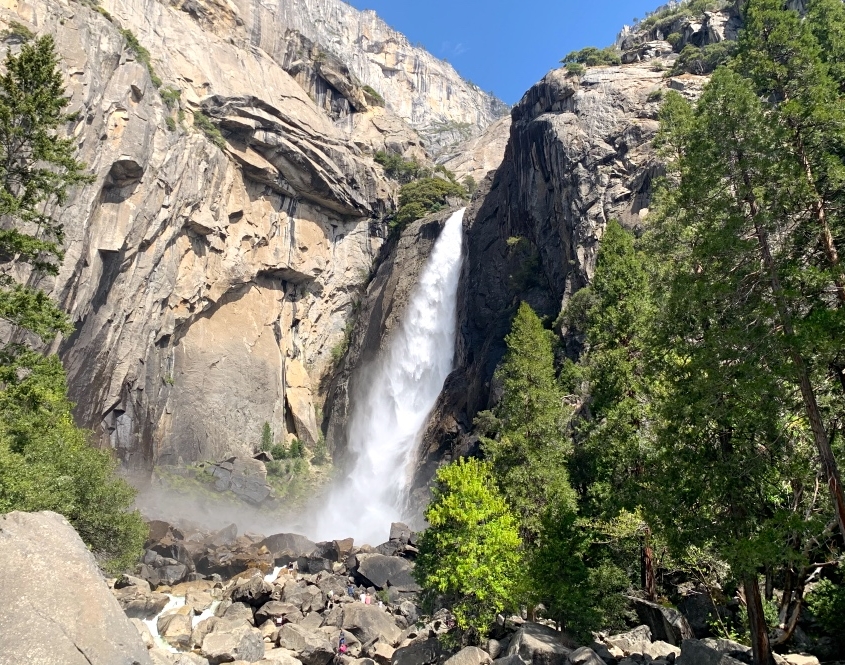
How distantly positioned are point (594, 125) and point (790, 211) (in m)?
32.7

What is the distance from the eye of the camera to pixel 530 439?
18391 millimetres

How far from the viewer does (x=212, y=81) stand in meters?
52.0

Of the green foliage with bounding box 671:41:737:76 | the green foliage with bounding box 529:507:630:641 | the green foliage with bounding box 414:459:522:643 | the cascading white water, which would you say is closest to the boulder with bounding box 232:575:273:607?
the green foliage with bounding box 414:459:522:643

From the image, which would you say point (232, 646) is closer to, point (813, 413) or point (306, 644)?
point (306, 644)

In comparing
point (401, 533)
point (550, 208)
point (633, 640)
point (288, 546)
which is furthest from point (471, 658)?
point (550, 208)

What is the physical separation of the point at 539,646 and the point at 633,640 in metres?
2.82

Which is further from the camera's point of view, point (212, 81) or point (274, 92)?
point (274, 92)

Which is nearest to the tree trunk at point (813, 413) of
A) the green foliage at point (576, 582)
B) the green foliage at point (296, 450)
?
the green foliage at point (576, 582)

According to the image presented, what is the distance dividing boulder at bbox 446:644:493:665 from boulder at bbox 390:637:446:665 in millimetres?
2575

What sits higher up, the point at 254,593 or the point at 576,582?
the point at 576,582

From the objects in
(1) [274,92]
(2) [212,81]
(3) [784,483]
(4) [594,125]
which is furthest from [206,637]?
(1) [274,92]

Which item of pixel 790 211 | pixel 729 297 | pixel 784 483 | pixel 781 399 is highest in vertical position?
pixel 790 211

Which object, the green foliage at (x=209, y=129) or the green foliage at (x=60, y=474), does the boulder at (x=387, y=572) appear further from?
the green foliage at (x=209, y=129)

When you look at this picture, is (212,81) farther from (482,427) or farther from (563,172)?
(482,427)
